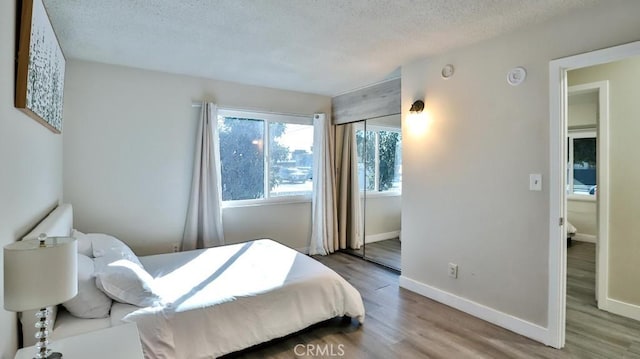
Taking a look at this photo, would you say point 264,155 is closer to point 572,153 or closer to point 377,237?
point 377,237

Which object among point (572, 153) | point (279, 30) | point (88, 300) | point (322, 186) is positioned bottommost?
point (88, 300)

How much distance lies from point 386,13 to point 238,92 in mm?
2422

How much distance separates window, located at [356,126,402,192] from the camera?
4250mm

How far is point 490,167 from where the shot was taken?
2703mm

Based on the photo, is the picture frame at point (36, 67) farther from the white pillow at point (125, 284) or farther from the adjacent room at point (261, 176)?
the white pillow at point (125, 284)

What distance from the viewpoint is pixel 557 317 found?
2303mm

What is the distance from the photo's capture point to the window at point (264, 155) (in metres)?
4.14

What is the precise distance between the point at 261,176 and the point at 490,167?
285 centimetres

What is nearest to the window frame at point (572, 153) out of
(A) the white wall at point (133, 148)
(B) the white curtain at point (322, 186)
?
(B) the white curtain at point (322, 186)

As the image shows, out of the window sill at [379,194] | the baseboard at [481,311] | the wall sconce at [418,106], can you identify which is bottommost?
the baseboard at [481,311]

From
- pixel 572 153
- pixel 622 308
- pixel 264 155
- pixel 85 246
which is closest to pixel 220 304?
pixel 85 246

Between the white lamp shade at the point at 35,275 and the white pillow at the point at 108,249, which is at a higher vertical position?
the white lamp shade at the point at 35,275

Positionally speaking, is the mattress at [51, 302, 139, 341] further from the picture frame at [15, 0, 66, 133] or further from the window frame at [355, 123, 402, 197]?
the window frame at [355, 123, 402, 197]

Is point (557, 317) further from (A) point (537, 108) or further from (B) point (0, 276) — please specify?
(B) point (0, 276)
